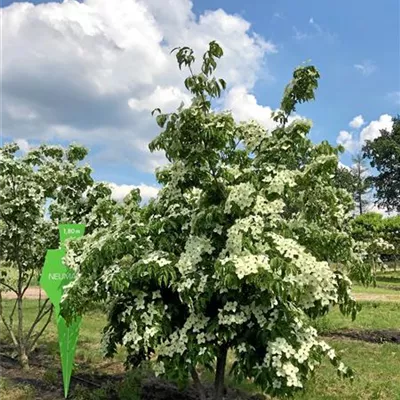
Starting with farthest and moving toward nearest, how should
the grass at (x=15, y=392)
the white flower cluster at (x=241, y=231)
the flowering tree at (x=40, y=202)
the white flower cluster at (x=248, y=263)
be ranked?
the flowering tree at (x=40, y=202) → the grass at (x=15, y=392) → the white flower cluster at (x=241, y=231) → the white flower cluster at (x=248, y=263)

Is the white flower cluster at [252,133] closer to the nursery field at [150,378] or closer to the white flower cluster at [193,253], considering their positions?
the white flower cluster at [193,253]

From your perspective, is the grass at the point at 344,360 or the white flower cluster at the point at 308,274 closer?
the white flower cluster at the point at 308,274

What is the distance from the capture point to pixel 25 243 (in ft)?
24.7

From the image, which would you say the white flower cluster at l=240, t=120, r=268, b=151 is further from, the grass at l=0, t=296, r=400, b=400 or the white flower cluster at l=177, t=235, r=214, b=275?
the grass at l=0, t=296, r=400, b=400

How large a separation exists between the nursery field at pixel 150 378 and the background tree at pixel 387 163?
3915 cm

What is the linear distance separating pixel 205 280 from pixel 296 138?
1.53m

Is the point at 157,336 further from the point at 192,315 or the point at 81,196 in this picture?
the point at 81,196

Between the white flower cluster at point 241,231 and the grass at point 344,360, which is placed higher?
the white flower cluster at point 241,231

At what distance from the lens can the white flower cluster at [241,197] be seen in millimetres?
4039

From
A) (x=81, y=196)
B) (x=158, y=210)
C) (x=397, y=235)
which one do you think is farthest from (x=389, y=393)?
(x=397, y=235)

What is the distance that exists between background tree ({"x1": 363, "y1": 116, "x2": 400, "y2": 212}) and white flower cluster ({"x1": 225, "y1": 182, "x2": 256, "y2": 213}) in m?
45.3

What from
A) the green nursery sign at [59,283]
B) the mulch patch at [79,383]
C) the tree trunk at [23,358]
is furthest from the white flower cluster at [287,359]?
the tree trunk at [23,358]

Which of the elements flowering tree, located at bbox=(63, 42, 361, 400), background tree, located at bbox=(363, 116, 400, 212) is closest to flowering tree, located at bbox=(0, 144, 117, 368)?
flowering tree, located at bbox=(63, 42, 361, 400)

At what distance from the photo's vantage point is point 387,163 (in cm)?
4825
